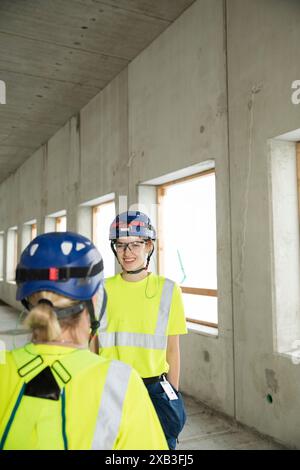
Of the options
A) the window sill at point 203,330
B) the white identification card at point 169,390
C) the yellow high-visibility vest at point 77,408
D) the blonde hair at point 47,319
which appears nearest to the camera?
the yellow high-visibility vest at point 77,408

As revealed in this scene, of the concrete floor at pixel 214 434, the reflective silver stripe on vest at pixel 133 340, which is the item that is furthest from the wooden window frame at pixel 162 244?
the reflective silver stripe on vest at pixel 133 340

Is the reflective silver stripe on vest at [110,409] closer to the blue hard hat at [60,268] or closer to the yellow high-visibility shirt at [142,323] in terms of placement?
the blue hard hat at [60,268]

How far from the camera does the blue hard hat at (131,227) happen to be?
2430 mm

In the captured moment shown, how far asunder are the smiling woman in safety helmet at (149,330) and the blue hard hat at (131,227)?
116mm

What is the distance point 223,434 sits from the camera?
3580mm

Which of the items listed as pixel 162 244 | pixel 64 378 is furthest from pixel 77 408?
pixel 162 244

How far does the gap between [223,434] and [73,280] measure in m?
3.11

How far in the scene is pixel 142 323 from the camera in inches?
86.0

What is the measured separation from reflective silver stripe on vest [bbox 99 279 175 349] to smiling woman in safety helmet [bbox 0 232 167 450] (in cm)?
105

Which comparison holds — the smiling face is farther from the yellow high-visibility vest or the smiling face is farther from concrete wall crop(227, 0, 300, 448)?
concrete wall crop(227, 0, 300, 448)

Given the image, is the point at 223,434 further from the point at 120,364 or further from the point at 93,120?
the point at 93,120

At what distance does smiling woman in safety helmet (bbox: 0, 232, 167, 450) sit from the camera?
95 cm

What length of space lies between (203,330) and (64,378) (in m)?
3.60

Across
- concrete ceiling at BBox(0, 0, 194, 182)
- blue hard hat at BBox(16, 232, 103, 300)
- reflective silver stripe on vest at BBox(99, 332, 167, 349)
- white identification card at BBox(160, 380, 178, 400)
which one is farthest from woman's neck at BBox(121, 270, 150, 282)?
concrete ceiling at BBox(0, 0, 194, 182)
